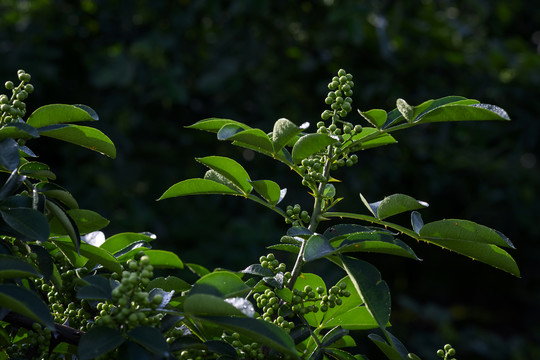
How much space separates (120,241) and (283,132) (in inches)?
11.9

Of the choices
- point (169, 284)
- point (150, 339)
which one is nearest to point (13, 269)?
point (150, 339)

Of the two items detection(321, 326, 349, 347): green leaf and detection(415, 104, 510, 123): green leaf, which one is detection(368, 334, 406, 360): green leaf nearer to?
detection(321, 326, 349, 347): green leaf

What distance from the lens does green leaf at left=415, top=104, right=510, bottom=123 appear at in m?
0.66

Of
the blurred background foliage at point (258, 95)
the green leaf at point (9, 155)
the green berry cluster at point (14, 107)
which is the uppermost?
the green berry cluster at point (14, 107)

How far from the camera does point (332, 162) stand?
0.72m

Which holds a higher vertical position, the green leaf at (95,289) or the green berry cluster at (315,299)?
the green leaf at (95,289)

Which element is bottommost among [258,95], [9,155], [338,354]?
[258,95]

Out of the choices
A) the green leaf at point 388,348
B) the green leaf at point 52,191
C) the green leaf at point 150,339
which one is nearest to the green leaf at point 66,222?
the green leaf at point 52,191

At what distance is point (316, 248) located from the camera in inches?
24.0

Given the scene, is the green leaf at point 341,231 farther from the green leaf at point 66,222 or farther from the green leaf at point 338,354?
the green leaf at point 66,222

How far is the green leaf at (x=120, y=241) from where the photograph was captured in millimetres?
833

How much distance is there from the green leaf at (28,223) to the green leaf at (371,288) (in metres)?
0.30

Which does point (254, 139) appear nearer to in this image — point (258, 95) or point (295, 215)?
point (295, 215)

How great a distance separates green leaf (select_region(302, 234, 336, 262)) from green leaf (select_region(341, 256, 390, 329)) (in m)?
0.03
